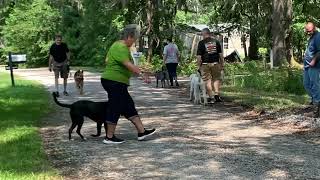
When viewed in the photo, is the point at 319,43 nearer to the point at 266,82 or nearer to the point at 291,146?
the point at 291,146

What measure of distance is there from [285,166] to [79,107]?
12.0 ft

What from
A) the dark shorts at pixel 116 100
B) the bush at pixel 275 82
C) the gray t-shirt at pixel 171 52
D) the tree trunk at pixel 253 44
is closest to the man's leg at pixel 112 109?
the dark shorts at pixel 116 100

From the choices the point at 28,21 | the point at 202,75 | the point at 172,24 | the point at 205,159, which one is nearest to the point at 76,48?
the point at 28,21

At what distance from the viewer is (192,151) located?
802cm

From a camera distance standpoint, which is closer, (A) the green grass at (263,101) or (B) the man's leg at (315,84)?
(B) the man's leg at (315,84)

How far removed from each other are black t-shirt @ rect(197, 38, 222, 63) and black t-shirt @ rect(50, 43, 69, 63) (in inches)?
193

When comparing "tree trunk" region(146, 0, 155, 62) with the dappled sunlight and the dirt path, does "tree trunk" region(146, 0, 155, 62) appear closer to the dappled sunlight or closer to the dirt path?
the dirt path

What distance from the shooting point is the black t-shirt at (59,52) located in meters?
16.8

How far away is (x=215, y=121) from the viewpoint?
36.3 feet

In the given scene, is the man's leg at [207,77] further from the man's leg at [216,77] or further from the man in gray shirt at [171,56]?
the man in gray shirt at [171,56]

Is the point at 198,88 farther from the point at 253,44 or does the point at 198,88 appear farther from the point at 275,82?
the point at 253,44

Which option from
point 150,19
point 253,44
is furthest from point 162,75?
point 253,44

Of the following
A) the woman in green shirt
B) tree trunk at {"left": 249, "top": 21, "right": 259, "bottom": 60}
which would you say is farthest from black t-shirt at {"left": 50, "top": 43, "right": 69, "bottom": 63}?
tree trunk at {"left": 249, "top": 21, "right": 259, "bottom": 60}

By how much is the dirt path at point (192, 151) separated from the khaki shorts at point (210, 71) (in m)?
2.12
